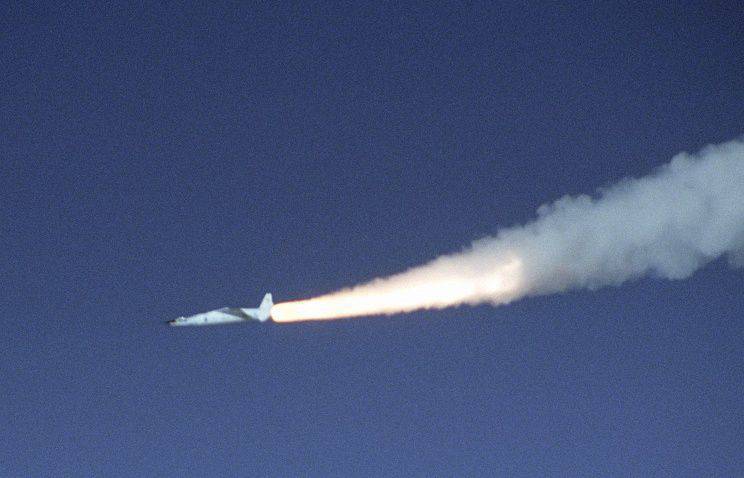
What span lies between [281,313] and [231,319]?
8.43 feet

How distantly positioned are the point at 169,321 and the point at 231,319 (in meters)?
3.59

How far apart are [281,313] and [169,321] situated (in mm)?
6098

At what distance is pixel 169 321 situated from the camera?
144m

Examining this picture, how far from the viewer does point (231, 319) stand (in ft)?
465

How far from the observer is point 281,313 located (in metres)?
141
